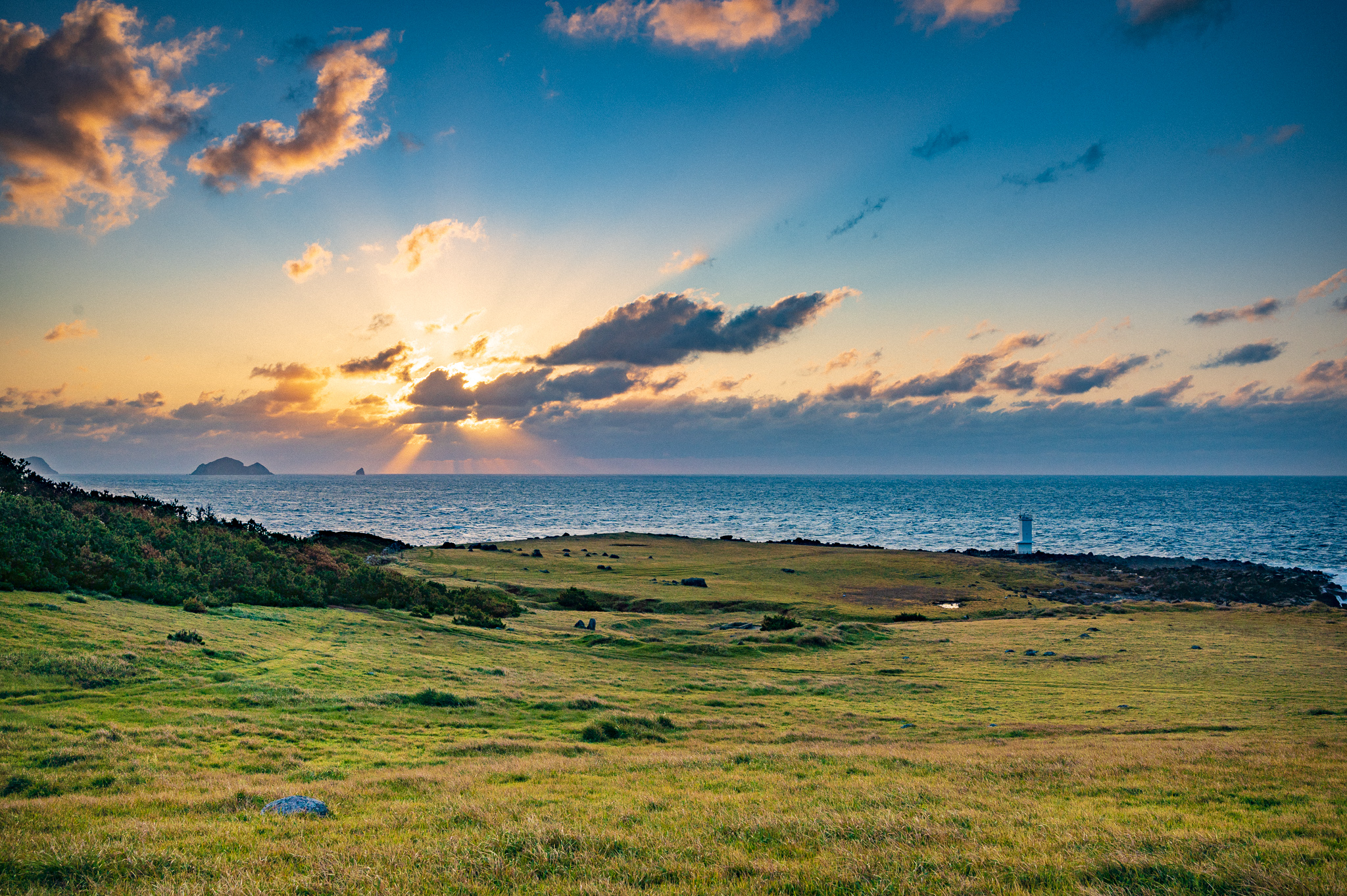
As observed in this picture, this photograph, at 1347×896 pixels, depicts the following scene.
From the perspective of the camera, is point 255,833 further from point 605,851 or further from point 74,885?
point 605,851

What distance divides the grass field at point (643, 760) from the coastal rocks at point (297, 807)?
0.37 m

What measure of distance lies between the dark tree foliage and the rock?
21533mm

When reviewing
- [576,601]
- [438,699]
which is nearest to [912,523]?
[576,601]

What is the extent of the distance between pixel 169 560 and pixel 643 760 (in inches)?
1127

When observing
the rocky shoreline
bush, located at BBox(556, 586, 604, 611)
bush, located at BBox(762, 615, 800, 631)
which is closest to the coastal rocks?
bush, located at BBox(762, 615, 800, 631)

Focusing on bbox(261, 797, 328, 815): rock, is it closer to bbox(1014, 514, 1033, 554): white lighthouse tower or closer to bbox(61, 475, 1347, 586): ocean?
bbox(61, 475, 1347, 586): ocean

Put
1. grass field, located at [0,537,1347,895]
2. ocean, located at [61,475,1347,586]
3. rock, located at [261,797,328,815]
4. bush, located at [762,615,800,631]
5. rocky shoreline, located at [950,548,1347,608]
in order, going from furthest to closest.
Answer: ocean, located at [61,475,1347,586], rocky shoreline, located at [950,548,1347,608], bush, located at [762,615,800,631], rock, located at [261,797,328,815], grass field, located at [0,537,1347,895]

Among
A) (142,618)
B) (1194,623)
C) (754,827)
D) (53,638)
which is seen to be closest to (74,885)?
(754,827)

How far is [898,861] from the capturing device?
8516mm

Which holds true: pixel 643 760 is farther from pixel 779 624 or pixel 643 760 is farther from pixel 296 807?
pixel 779 624

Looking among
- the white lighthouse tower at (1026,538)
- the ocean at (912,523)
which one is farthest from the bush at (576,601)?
the white lighthouse tower at (1026,538)

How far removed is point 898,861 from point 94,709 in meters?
18.0

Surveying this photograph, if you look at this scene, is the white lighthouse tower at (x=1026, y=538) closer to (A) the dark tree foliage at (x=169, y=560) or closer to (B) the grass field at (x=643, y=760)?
(B) the grass field at (x=643, y=760)

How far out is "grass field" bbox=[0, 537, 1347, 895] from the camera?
26.8 feet
